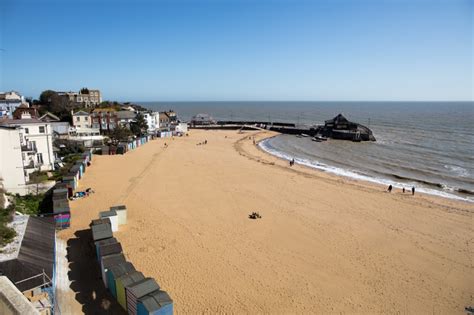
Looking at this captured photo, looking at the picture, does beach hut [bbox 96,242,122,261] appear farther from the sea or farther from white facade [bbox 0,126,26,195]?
the sea

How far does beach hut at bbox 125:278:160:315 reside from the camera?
10275 millimetres

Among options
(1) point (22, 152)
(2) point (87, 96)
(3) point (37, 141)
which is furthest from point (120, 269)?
(2) point (87, 96)

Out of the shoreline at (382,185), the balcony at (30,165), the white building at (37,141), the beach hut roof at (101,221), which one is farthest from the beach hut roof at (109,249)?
the shoreline at (382,185)

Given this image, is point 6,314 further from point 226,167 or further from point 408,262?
point 226,167

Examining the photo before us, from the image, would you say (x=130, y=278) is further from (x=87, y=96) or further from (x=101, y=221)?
(x=87, y=96)

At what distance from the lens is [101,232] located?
14.5 meters

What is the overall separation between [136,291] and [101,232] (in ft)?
17.1

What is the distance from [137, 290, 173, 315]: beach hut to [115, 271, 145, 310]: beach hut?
1068 millimetres

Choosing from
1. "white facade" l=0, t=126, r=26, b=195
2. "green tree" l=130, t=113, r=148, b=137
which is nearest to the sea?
"green tree" l=130, t=113, r=148, b=137

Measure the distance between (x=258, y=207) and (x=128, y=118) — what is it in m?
44.7

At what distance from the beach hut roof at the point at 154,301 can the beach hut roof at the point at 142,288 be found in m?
0.22

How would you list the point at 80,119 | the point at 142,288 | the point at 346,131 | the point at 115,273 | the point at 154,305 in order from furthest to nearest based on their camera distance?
the point at 346,131
the point at 80,119
the point at 115,273
the point at 142,288
the point at 154,305

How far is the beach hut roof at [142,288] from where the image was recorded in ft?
33.9

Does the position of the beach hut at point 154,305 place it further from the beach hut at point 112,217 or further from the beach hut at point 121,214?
the beach hut at point 121,214
